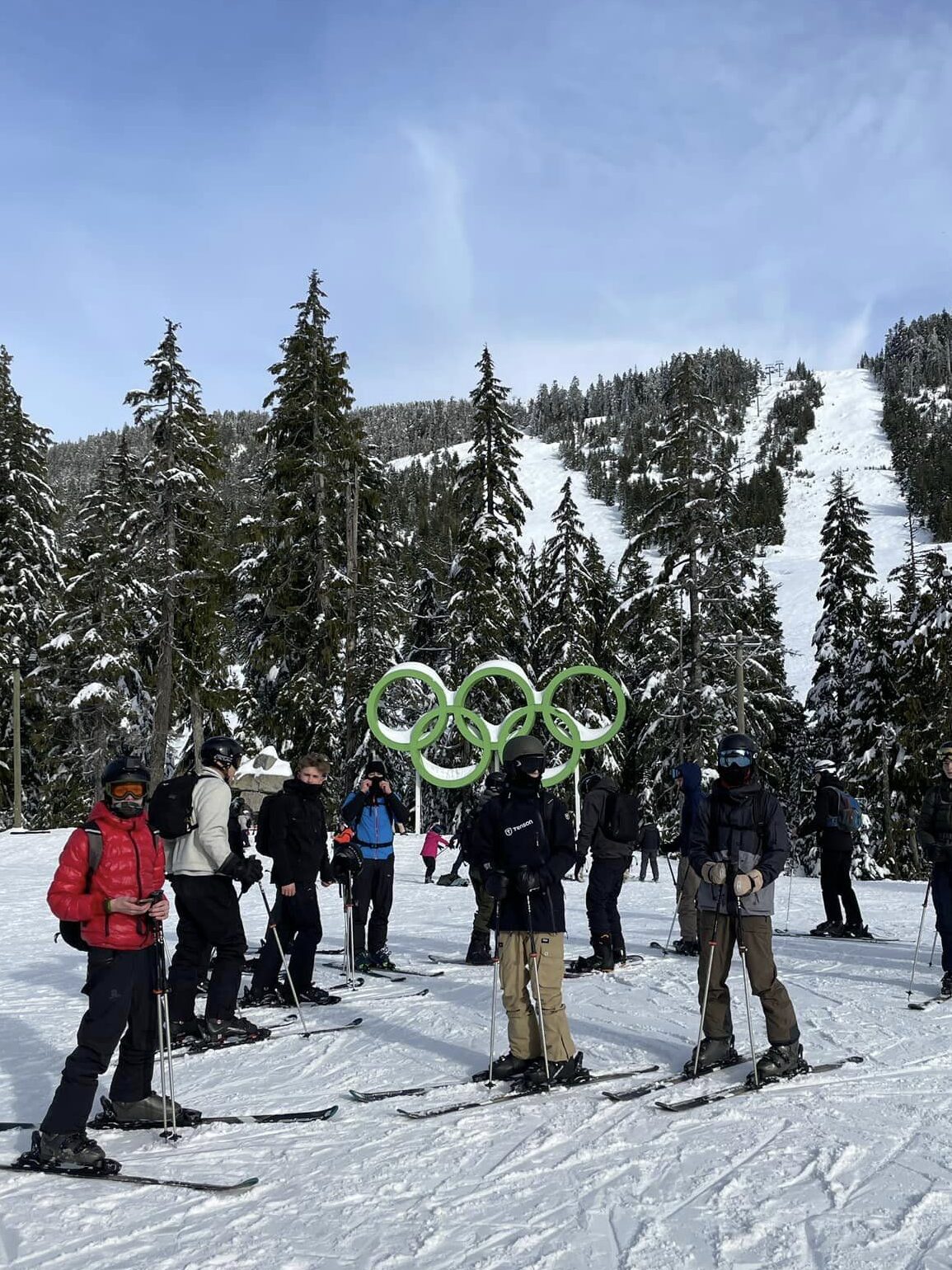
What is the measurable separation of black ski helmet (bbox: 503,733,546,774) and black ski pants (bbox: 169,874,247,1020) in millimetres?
2415

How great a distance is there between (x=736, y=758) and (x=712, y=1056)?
1.86 metres

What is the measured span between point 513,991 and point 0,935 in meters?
10.4

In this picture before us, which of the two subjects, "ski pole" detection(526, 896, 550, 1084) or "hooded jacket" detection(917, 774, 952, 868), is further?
"hooded jacket" detection(917, 774, 952, 868)

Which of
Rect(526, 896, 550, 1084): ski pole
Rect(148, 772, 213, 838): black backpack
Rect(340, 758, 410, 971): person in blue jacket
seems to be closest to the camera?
Rect(526, 896, 550, 1084): ski pole

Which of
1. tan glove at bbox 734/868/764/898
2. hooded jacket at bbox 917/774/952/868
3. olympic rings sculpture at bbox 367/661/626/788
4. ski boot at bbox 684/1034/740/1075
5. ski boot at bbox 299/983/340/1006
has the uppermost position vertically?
olympic rings sculpture at bbox 367/661/626/788

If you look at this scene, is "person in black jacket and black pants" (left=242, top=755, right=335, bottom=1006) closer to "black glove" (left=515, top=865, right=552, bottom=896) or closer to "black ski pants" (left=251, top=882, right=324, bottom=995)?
"black ski pants" (left=251, top=882, right=324, bottom=995)

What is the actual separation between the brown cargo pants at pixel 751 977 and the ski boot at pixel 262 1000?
13.1ft

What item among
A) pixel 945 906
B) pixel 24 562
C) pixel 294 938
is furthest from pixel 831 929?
pixel 24 562

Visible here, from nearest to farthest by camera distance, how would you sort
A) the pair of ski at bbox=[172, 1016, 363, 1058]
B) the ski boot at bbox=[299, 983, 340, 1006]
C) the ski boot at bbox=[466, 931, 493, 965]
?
the pair of ski at bbox=[172, 1016, 363, 1058], the ski boot at bbox=[299, 983, 340, 1006], the ski boot at bbox=[466, 931, 493, 965]

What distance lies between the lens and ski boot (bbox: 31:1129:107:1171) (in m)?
4.68

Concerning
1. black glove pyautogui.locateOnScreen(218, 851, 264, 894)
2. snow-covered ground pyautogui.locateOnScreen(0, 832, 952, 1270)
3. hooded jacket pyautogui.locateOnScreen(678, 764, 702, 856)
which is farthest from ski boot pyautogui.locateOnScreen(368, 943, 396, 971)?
black glove pyautogui.locateOnScreen(218, 851, 264, 894)

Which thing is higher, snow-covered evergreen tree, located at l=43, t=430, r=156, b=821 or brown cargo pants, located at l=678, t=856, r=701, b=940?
snow-covered evergreen tree, located at l=43, t=430, r=156, b=821

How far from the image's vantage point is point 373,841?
9.74 meters

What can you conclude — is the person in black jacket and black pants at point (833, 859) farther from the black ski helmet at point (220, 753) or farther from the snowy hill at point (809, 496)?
the snowy hill at point (809, 496)
